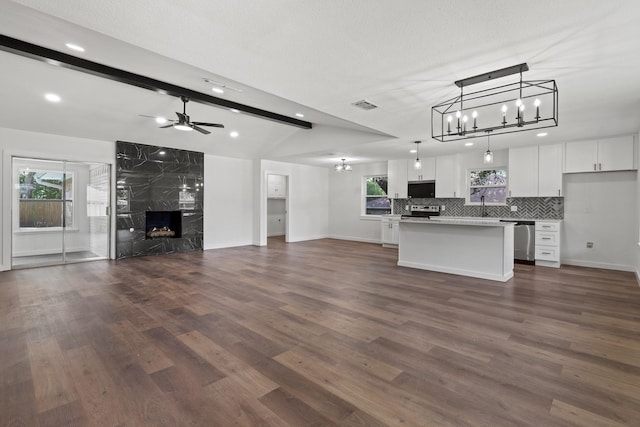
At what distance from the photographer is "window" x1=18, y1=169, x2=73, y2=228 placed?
19.6ft

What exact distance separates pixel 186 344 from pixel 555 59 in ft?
13.9

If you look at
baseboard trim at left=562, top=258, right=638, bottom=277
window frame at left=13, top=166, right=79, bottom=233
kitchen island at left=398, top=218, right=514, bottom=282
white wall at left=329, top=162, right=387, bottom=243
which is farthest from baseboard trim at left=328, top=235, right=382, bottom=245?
window frame at left=13, top=166, right=79, bottom=233

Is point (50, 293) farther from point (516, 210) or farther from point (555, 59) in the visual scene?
point (516, 210)

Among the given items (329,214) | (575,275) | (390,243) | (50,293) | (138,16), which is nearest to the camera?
(138,16)

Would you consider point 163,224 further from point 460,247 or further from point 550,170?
point 550,170

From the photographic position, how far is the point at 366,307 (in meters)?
3.63

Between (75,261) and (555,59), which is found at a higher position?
(555,59)

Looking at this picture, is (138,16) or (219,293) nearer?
(138,16)

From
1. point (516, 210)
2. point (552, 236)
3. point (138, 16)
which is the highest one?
point (138, 16)

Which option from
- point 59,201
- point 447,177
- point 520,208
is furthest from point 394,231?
point 59,201

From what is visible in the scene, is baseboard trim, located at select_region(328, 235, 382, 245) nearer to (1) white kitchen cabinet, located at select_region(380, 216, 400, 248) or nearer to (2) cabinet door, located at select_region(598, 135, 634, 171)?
(1) white kitchen cabinet, located at select_region(380, 216, 400, 248)

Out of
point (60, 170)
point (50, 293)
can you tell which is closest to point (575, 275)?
point (50, 293)

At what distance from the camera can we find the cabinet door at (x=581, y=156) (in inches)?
229

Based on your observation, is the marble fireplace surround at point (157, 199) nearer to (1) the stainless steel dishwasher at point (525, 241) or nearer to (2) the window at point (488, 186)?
(2) the window at point (488, 186)
